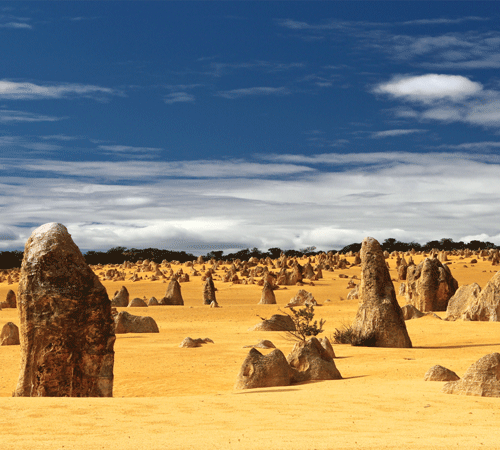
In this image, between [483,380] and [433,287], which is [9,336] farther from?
[433,287]

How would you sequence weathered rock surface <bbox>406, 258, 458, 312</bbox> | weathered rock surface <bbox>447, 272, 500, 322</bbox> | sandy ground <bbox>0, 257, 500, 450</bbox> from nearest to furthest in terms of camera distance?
1. sandy ground <bbox>0, 257, 500, 450</bbox>
2. weathered rock surface <bbox>447, 272, 500, 322</bbox>
3. weathered rock surface <bbox>406, 258, 458, 312</bbox>

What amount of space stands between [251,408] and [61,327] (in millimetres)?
2847

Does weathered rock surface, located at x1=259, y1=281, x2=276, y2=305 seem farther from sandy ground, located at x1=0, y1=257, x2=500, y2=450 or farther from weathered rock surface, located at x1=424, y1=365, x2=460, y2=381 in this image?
weathered rock surface, located at x1=424, y1=365, x2=460, y2=381

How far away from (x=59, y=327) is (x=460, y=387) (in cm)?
573

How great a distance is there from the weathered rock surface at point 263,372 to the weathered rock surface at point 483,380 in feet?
8.71

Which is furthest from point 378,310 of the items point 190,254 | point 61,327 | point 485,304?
point 190,254

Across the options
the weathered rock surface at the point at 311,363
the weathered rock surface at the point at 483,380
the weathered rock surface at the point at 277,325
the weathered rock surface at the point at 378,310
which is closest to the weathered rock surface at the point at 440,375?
the weathered rock surface at the point at 483,380

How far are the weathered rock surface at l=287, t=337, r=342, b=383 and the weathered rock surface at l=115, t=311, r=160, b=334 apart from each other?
9335 mm

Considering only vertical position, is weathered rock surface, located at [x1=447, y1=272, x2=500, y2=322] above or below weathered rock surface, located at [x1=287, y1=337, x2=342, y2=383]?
above

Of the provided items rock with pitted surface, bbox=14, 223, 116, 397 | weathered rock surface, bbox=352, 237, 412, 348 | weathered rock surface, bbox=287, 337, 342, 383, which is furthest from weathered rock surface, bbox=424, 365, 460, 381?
rock with pitted surface, bbox=14, 223, 116, 397

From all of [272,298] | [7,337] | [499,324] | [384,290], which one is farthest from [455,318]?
[7,337]

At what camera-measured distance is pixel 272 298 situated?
29.7m

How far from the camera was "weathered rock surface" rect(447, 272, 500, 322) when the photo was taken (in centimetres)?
2012

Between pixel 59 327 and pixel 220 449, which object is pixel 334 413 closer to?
pixel 220 449
